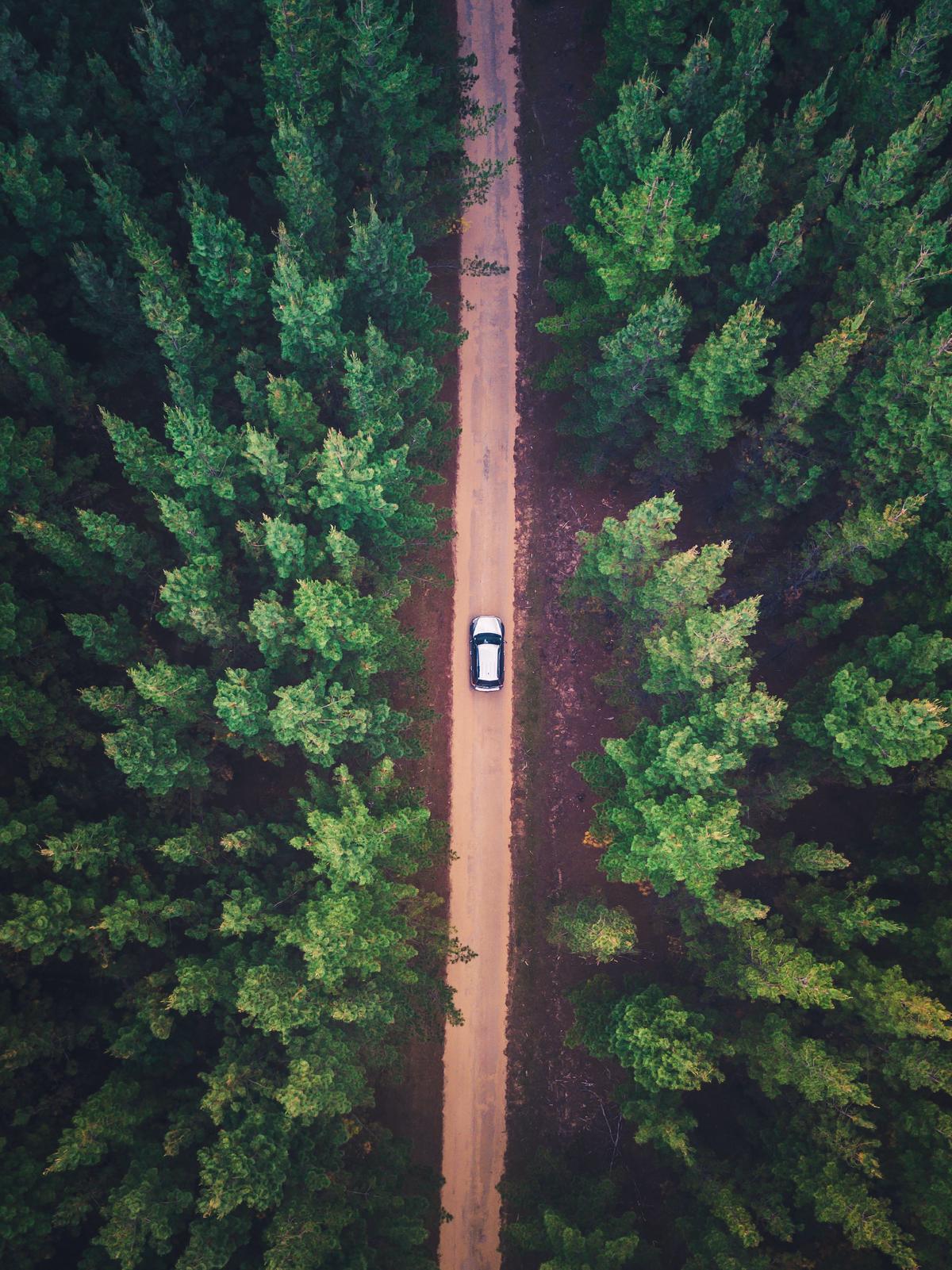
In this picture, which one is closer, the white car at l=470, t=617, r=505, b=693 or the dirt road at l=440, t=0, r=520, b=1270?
the dirt road at l=440, t=0, r=520, b=1270

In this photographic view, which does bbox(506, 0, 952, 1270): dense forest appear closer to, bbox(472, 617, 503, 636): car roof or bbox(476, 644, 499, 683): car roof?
bbox(472, 617, 503, 636): car roof

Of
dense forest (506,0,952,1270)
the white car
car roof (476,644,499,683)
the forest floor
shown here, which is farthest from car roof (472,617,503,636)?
dense forest (506,0,952,1270)

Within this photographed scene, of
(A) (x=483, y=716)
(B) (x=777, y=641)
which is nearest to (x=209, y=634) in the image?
(A) (x=483, y=716)

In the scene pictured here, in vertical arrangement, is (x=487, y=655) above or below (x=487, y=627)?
below

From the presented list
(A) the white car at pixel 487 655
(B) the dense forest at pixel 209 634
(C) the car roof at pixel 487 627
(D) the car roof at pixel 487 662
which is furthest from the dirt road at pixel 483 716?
(B) the dense forest at pixel 209 634

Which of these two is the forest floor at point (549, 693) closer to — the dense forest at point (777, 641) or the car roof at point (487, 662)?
the car roof at point (487, 662)

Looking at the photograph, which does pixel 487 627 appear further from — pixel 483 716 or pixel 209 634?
pixel 209 634

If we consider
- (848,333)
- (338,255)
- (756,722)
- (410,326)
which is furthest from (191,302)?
(756,722)
